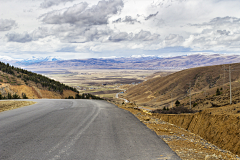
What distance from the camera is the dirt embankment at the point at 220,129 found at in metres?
9.58

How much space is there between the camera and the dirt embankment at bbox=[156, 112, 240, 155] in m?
9.58

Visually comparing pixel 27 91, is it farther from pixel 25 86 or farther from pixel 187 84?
pixel 187 84

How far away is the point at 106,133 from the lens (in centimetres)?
838

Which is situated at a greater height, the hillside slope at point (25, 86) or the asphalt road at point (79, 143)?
the hillside slope at point (25, 86)

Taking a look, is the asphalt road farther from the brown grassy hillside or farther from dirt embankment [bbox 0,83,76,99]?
the brown grassy hillside

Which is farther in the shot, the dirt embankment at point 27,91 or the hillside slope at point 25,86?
the hillside slope at point 25,86

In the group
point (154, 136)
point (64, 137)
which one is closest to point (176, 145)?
point (154, 136)

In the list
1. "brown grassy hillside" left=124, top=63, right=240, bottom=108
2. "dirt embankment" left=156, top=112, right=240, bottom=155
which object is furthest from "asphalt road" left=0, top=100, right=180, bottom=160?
"brown grassy hillside" left=124, top=63, right=240, bottom=108

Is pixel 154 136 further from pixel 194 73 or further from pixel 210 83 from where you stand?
pixel 194 73

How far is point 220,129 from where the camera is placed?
11.2 m

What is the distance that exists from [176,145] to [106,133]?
120 inches

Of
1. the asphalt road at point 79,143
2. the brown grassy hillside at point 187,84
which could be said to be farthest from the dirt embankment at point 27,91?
the brown grassy hillside at point 187,84

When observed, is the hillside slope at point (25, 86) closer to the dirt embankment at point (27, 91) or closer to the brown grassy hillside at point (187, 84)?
the dirt embankment at point (27, 91)

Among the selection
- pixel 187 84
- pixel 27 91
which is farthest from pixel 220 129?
pixel 187 84
